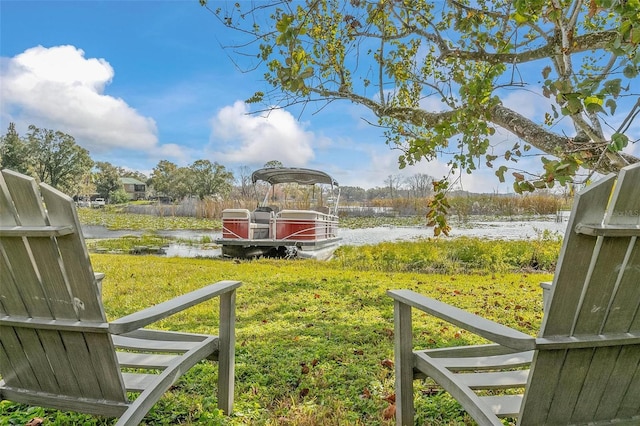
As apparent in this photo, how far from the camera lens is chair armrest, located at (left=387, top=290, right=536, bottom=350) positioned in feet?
3.42

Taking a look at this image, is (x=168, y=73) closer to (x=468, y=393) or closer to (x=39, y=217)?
(x=39, y=217)

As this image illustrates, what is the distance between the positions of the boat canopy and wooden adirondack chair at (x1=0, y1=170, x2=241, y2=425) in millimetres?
8829

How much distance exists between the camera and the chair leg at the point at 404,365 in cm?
164

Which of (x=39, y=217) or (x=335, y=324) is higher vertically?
(x=39, y=217)

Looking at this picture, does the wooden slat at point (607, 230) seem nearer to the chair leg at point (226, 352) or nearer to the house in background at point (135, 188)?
the chair leg at point (226, 352)

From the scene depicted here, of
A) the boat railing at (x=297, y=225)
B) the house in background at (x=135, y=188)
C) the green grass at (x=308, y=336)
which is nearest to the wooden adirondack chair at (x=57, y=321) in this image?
the green grass at (x=308, y=336)

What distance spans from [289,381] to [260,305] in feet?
5.92

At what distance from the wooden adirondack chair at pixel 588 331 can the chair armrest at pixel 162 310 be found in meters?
0.90

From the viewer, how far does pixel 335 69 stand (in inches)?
181

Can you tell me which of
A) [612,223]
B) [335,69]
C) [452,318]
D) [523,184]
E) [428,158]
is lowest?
[452,318]

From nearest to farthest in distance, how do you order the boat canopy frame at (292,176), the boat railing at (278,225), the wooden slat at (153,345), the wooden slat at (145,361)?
the wooden slat at (145,361) < the wooden slat at (153,345) < the boat railing at (278,225) < the boat canopy frame at (292,176)

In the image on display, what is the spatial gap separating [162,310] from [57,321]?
0.96 ft

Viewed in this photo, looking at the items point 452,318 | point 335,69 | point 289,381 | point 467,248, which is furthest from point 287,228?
point 452,318

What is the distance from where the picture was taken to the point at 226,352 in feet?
5.83
